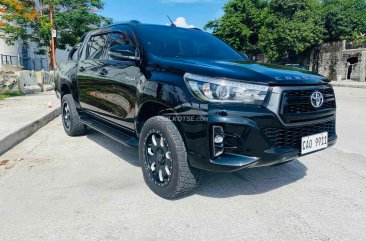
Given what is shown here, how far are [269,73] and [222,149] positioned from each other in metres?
0.82

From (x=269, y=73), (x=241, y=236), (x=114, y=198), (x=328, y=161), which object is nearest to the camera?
(x=241, y=236)

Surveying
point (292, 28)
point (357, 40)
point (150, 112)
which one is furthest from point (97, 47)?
point (292, 28)

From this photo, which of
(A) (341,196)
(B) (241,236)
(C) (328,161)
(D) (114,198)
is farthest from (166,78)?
(C) (328,161)

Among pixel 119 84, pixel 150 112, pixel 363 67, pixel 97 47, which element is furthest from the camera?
pixel 363 67

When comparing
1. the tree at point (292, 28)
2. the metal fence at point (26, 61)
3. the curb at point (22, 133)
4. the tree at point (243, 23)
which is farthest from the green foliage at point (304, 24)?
the curb at point (22, 133)

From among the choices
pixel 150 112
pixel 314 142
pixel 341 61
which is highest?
pixel 341 61

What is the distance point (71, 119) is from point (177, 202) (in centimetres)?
316

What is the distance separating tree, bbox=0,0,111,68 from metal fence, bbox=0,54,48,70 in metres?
1.90

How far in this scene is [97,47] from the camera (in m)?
4.53

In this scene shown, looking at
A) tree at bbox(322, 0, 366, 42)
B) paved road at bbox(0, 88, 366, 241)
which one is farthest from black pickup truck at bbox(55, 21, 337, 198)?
tree at bbox(322, 0, 366, 42)

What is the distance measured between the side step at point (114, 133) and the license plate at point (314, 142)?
174cm

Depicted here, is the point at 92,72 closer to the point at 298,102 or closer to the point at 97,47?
the point at 97,47

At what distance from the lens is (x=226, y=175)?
11.8ft

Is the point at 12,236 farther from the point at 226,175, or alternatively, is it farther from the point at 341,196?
the point at 341,196
